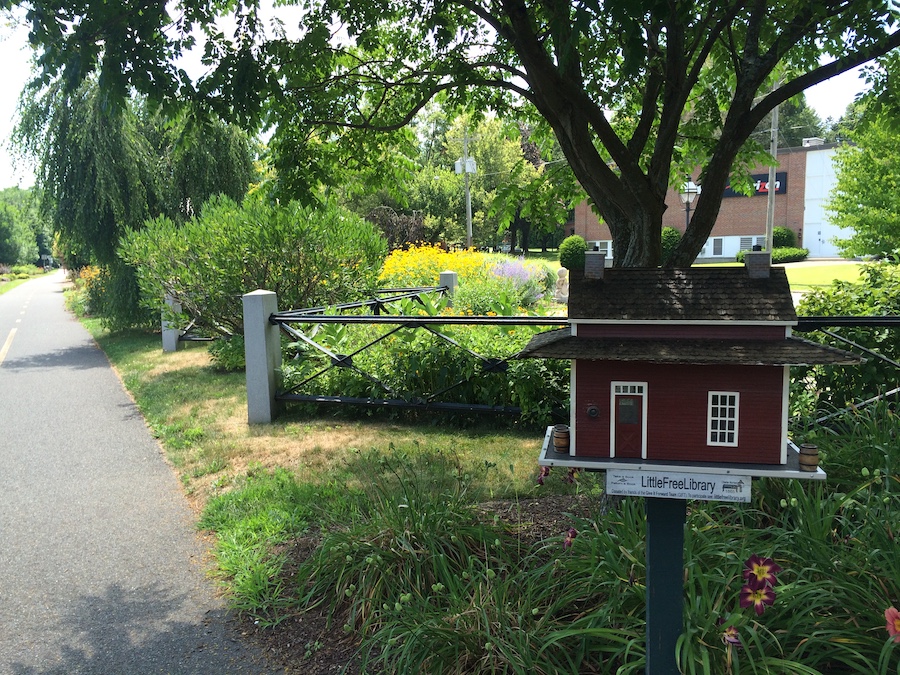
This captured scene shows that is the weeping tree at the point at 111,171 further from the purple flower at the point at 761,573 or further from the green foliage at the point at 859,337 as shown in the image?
the purple flower at the point at 761,573

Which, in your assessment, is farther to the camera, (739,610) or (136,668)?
(136,668)

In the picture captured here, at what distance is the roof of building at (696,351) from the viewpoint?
7.09 ft

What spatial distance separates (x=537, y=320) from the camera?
580 centimetres

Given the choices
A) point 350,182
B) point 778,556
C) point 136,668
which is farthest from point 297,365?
point 778,556

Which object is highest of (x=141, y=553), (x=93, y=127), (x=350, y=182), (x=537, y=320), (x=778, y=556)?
(x=93, y=127)

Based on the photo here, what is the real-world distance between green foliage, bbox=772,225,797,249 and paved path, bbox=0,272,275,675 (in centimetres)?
4462

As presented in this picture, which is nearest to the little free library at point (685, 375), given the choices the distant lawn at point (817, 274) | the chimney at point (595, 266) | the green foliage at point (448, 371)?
the chimney at point (595, 266)

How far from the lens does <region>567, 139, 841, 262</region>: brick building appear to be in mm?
44688

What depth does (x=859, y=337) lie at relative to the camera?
5879mm

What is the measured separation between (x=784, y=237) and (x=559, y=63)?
46868 mm

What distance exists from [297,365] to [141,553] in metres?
3.87

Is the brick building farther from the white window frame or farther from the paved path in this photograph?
the white window frame

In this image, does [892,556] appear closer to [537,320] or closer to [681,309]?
[681,309]

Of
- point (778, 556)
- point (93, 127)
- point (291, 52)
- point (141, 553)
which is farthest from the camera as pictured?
point (93, 127)
